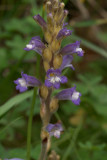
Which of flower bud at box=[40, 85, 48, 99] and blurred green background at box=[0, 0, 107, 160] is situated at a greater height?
blurred green background at box=[0, 0, 107, 160]

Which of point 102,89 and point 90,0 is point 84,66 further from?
point 102,89

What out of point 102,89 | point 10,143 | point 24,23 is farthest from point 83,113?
point 24,23

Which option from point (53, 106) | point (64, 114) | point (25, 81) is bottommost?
point (53, 106)

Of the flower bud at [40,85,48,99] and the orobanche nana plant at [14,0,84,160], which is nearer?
the orobanche nana plant at [14,0,84,160]

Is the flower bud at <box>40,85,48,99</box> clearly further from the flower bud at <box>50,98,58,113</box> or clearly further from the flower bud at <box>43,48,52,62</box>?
the flower bud at <box>43,48,52,62</box>

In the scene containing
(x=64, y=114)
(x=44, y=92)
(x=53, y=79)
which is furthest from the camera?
(x=64, y=114)

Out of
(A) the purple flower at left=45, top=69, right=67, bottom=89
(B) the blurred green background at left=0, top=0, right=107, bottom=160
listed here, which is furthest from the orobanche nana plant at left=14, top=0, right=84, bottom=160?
(B) the blurred green background at left=0, top=0, right=107, bottom=160

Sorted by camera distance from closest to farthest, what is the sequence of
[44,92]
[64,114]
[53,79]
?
[53,79], [44,92], [64,114]

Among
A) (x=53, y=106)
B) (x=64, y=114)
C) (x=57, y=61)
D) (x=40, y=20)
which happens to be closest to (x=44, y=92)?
(x=53, y=106)

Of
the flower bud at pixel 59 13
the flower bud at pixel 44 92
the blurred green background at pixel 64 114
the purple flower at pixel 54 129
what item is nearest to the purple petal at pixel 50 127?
the purple flower at pixel 54 129

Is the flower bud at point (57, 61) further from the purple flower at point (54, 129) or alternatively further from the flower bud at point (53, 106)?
the purple flower at point (54, 129)

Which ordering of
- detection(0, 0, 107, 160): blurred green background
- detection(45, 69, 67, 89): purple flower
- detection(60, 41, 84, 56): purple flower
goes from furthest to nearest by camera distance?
detection(0, 0, 107, 160): blurred green background < detection(60, 41, 84, 56): purple flower < detection(45, 69, 67, 89): purple flower

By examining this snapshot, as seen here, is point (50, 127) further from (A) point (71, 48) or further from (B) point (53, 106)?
(A) point (71, 48)
